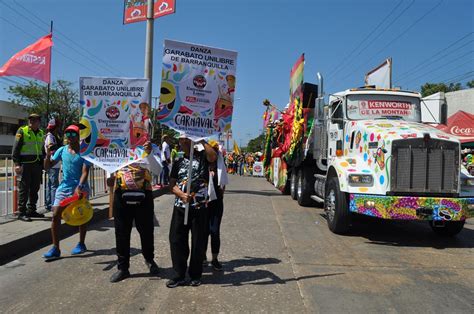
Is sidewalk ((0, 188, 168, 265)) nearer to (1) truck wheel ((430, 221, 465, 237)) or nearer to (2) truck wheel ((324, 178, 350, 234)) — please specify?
(2) truck wheel ((324, 178, 350, 234))

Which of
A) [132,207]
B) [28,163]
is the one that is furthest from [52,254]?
[28,163]

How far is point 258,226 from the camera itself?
28.4 feet

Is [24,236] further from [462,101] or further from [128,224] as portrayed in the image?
[462,101]

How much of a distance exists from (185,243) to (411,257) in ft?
11.9

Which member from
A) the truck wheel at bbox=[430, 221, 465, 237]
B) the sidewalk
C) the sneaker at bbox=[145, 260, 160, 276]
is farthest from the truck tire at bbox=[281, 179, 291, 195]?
the sneaker at bbox=[145, 260, 160, 276]

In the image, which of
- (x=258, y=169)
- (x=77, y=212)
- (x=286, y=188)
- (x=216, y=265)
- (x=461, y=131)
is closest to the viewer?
(x=216, y=265)

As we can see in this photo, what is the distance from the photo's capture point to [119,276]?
16.3 ft

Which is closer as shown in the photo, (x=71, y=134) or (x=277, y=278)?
(x=277, y=278)

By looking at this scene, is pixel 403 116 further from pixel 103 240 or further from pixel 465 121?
pixel 465 121

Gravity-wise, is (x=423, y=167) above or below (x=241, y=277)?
above

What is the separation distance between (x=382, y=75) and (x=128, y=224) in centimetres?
858

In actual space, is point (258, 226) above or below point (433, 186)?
below

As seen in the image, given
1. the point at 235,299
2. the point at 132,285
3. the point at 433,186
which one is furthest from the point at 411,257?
the point at 132,285

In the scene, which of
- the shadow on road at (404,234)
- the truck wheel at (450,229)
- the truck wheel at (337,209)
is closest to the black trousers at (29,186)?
the truck wheel at (337,209)
